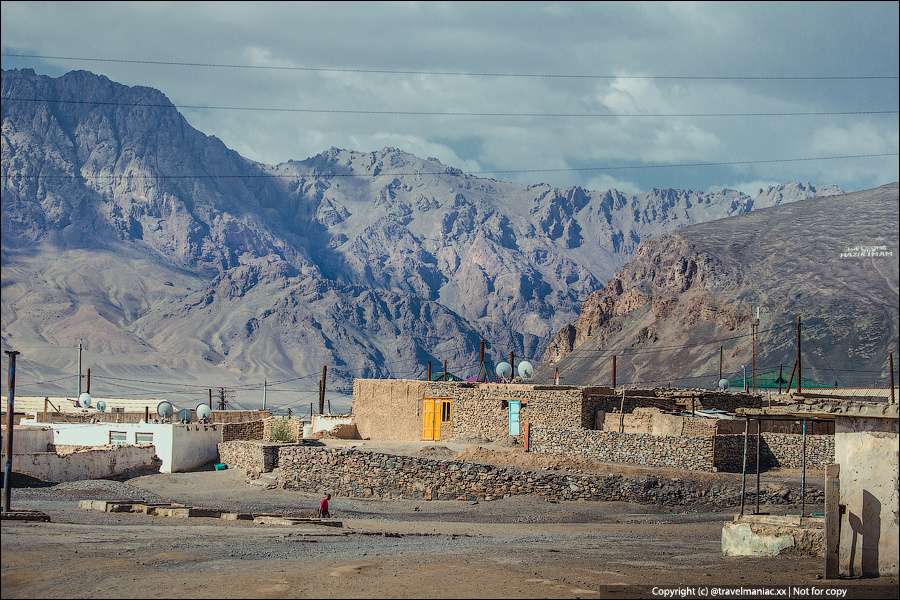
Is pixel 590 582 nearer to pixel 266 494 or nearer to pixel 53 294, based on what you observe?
pixel 266 494

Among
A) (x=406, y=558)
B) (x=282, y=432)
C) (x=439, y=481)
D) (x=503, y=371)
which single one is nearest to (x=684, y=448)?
(x=439, y=481)

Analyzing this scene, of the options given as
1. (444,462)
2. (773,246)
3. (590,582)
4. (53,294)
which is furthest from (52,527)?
(53,294)

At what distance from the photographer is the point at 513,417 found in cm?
3384

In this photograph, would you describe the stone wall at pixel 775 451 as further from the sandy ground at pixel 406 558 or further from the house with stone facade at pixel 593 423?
the sandy ground at pixel 406 558

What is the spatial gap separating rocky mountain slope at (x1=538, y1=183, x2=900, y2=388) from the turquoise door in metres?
25.4

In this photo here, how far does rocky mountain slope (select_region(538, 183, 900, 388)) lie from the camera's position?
77.1 m

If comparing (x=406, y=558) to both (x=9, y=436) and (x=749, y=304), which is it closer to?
(x=9, y=436)

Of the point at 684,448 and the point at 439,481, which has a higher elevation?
the point at 684,448

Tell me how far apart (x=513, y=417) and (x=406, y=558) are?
60.0 ft

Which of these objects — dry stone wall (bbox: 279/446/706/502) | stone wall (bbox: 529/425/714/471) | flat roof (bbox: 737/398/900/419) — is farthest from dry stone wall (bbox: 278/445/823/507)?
flat roof (bbox: 737/398/900/419)

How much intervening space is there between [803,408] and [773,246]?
3999 inches

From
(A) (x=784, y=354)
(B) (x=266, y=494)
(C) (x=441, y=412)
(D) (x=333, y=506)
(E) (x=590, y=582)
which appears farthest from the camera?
(A) (x=784, y=354)

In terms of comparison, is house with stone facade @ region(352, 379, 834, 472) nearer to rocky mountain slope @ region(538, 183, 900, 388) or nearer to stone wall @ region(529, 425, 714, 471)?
stone wall @ region(529, 425, 714, 471)

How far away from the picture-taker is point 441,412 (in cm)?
3622
